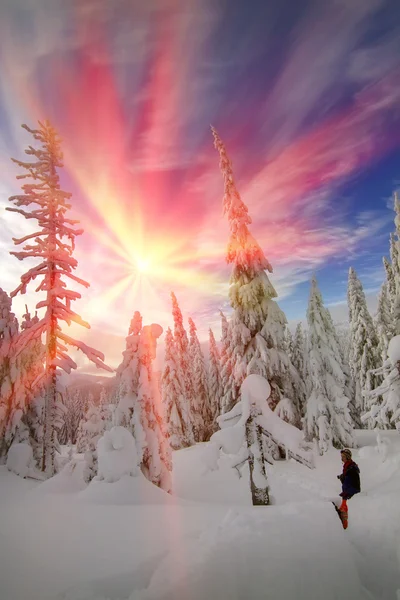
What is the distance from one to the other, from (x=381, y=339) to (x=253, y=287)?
16.8 metres

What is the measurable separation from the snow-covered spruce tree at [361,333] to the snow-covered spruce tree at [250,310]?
1553cm

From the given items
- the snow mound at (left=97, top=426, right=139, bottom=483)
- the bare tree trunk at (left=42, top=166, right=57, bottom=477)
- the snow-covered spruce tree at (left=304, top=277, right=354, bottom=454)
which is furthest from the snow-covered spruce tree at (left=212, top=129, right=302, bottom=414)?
the snow mound at (left=97, top=426, right=139, bottom=483)

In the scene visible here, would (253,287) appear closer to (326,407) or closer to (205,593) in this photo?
(326,407)

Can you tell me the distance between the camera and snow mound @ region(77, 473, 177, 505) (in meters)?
8.86

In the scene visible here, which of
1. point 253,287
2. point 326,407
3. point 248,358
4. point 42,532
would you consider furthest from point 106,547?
point 326,407

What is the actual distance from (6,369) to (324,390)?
1931 cm

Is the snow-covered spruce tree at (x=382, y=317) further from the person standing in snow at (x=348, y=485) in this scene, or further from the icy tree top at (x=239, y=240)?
the person standing in snow at (x=348, y=485)

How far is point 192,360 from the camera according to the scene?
4628 cm

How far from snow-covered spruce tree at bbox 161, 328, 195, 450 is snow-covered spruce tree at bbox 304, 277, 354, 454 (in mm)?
14707

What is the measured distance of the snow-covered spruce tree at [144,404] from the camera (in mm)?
14148

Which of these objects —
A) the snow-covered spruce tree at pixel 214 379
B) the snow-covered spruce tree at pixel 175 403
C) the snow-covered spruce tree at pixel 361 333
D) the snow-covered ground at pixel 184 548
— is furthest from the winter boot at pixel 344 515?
the snow-covered spruce tree at pixel 214 379

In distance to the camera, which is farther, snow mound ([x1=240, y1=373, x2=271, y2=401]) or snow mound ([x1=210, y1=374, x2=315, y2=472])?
snow mound ([x1=240, y1=373, x2=271, y2=401])

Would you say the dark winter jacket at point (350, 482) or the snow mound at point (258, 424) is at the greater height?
the snow mound at point (258, 424)

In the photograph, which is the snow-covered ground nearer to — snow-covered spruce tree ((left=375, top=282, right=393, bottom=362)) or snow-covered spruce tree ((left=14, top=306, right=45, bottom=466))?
snow-covered spruce tree ((left=14, top=306, right=45, bottom=466))
